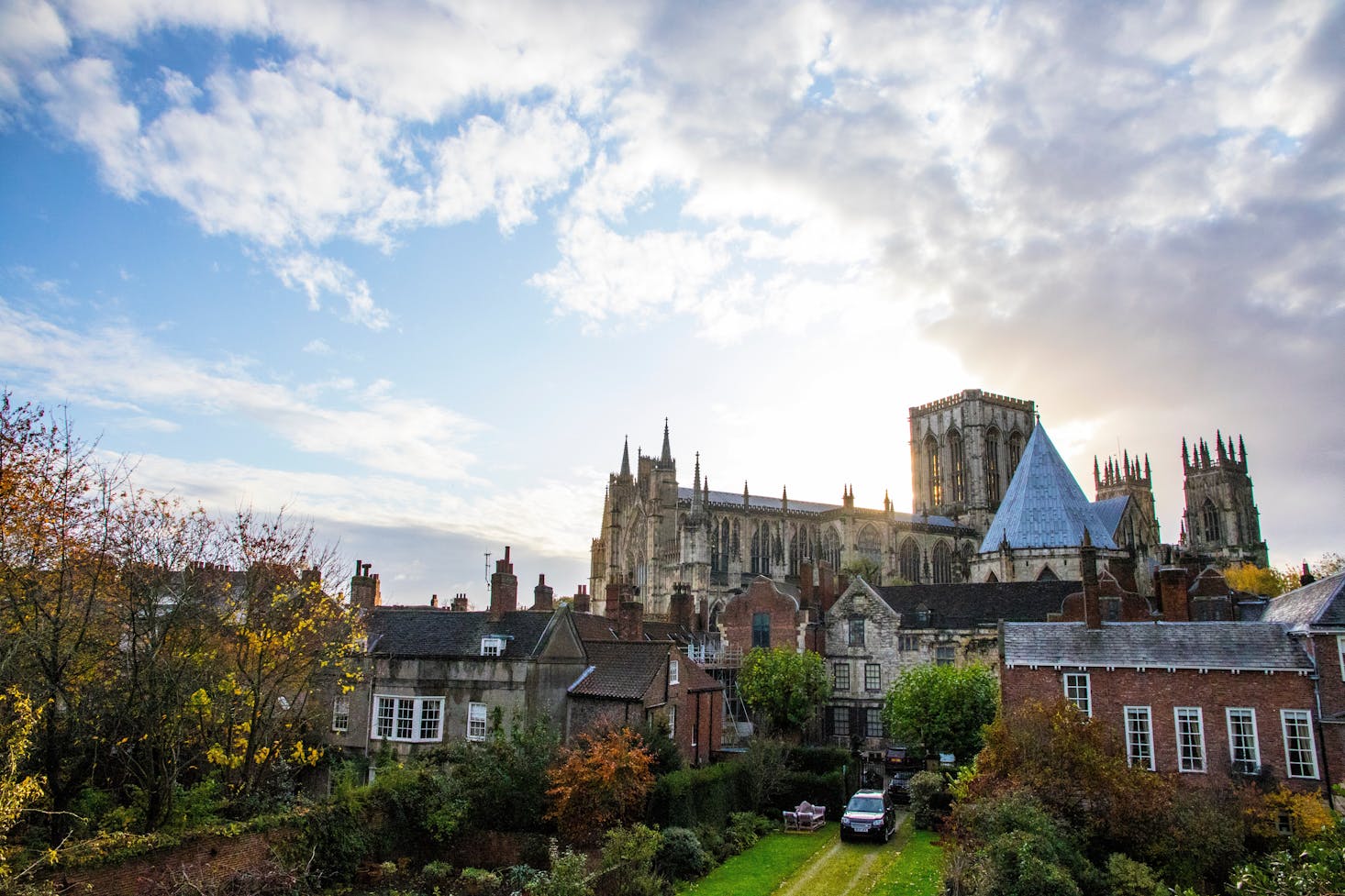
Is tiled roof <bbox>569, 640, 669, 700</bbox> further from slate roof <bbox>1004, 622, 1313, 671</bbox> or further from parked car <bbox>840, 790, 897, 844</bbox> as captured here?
slate roof <bbox>1004, 622, 1313, 671</bbox>

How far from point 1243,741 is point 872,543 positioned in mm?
61197

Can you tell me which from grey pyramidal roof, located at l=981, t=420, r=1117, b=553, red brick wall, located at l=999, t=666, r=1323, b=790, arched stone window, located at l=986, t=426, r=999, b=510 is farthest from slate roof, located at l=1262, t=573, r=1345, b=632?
arched stone window, located at l=986, t=426, r=999, b=510

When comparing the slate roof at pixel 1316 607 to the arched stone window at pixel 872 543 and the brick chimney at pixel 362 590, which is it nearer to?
the brick chimney at pixel 362 590

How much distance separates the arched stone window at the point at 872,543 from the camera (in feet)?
293

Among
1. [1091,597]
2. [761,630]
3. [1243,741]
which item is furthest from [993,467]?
[1243,741]

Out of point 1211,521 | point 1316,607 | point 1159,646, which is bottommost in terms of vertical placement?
point 1159,646

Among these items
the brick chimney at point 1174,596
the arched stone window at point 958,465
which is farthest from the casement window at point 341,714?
the arched stone window at point 958,465

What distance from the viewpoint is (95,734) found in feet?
71.9

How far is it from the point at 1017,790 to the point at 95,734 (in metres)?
22.7

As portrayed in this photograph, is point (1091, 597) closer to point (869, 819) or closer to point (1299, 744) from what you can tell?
point (1299, 744)

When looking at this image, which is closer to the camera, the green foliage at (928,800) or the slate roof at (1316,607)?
the slate roof at (1316,607)

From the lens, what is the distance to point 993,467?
10456 cm

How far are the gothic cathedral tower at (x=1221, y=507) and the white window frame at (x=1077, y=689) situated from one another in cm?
9913

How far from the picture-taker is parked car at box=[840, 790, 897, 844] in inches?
1200
